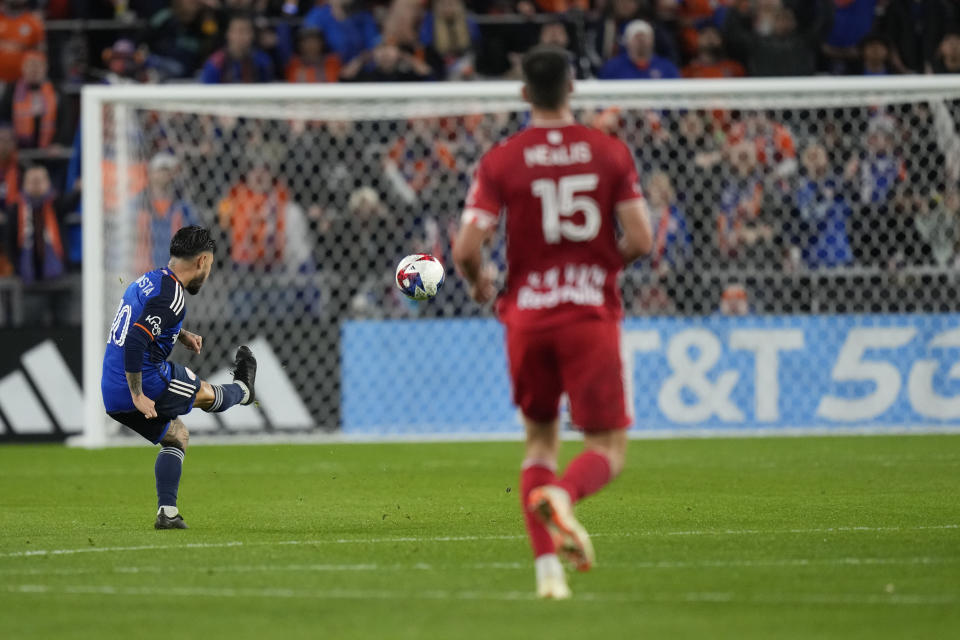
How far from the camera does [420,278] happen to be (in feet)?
28.7

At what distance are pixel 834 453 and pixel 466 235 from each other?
8188mm

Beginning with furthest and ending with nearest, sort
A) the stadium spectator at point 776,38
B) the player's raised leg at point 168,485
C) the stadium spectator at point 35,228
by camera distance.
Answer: the stadium spectator at point 776,38 < the stadium spectator at point 35,228 < the player's raised leg at point 168,485

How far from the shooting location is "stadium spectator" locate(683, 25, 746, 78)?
18.2m

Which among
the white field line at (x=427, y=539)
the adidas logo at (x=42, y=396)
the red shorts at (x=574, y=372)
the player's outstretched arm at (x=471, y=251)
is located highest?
the player's outstretched arm at (x=471, y=251)

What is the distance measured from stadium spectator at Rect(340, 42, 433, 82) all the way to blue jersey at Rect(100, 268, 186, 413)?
9.27 m

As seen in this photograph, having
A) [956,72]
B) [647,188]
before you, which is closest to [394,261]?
[647,188]

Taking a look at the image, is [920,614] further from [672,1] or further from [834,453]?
[672,1]

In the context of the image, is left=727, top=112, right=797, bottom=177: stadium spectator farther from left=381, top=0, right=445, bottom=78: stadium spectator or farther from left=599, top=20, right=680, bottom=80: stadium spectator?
left=381, top=0, right=445, bottom=78: stadium spectator

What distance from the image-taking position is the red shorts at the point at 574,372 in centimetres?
589

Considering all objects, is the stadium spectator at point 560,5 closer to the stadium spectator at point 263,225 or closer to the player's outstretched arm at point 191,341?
the stadium spectator at point 263,225

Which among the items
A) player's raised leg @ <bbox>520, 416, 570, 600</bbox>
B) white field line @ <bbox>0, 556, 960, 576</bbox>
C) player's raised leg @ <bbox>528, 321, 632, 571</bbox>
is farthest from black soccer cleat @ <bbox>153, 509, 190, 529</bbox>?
player's raised leg @ <bbox>528, 321, 632, 571</bbox>

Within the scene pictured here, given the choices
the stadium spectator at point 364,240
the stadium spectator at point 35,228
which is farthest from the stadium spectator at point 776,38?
the stadium spectator at point 35,228

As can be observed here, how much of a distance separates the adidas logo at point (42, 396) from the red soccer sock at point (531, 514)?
10.5 m

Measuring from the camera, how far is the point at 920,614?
215 inches
